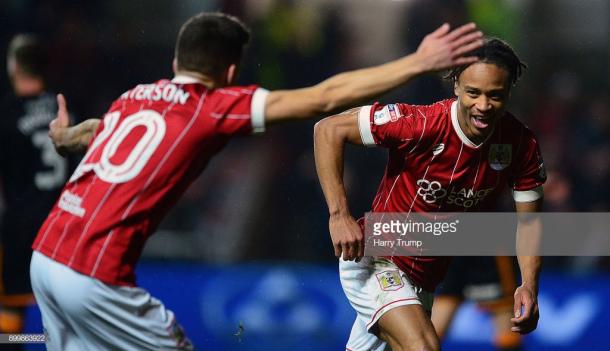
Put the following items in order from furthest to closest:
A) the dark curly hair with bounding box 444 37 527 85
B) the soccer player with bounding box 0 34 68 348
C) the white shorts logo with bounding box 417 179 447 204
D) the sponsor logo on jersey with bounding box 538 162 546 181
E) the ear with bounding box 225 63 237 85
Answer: the soccer player with bounding box 0 34 68 348 → the sponsor logo on jersey with bounding box 538 162 546 181 → the white shorts logo with bounding box 417 179 447 204 → the dark curly hair with bounding box 444 37 527 85 → the ear with bounding box 225 63 237 85

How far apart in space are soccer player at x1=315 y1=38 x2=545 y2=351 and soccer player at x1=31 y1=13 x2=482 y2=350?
0.78 metres

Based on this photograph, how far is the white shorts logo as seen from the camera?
4.82 metres

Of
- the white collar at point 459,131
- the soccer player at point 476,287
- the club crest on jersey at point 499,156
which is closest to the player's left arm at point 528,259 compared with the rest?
the club crest on jersey at point 499,156

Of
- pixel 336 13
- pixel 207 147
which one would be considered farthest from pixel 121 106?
pixel 336 13

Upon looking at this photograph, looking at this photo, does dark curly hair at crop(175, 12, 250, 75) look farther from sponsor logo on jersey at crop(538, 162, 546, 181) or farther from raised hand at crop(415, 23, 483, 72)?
sponsor logo on jersey at crop(538, 162, 546, 181)

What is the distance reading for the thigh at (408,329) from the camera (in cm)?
446

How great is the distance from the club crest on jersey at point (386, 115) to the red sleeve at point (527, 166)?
61cm

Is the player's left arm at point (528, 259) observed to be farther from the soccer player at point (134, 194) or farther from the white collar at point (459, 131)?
the soccer player at point (134, 194)

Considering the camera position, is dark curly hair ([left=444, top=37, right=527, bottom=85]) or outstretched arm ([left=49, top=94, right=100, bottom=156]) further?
dark curly hair ([left=444, top=37, right=527, bottom=85])

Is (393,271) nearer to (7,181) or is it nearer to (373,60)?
(373,60)

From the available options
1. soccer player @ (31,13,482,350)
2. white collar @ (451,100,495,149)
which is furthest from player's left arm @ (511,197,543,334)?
soccer player @ (31,13,482,350)

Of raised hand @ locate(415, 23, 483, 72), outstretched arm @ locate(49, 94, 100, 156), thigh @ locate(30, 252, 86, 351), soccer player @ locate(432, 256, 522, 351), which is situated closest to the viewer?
raised hand @ locate(415, 23, 483, 72)

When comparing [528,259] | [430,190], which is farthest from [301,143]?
[528,259]

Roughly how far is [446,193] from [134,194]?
1.60 metres
